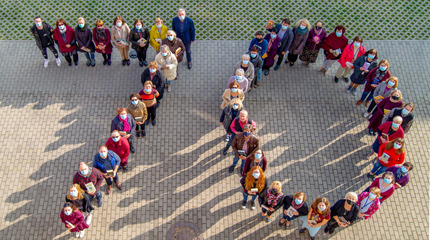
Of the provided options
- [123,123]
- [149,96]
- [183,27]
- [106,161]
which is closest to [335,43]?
[183,27]

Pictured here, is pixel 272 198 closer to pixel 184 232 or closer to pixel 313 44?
pixel 184 232

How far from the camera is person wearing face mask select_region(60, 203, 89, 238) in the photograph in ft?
25.5

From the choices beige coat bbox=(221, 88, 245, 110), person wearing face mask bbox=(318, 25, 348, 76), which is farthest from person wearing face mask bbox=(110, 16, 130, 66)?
person wearing face mask bbox=(318, 25, 348, 76)

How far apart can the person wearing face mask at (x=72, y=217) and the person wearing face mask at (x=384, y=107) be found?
764 centimetres

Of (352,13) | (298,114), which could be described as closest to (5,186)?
(298,114)

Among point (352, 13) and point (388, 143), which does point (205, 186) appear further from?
point (352, 13)

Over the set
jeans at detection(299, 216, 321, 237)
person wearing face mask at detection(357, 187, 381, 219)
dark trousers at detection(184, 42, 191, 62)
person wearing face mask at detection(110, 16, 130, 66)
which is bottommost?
jeans at detection(299, 216, 321, 237)

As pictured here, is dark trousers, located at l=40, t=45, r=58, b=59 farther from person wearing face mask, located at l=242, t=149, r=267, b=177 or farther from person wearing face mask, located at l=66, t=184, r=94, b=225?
person wearing face mask, located at l=242, t=149, r=267, b=177

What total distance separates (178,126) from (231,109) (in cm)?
205

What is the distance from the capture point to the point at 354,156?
34.2ft

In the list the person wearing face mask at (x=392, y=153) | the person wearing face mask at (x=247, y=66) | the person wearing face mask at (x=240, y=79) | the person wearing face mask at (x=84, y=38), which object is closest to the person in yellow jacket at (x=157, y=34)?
the person wearing face mask at (x=84, y=38)

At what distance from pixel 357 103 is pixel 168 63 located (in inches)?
223

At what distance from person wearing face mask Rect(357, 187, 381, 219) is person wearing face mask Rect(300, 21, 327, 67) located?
15.4 feet

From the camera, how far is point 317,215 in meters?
8.06
